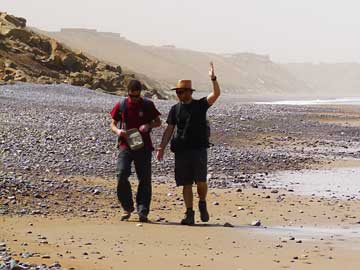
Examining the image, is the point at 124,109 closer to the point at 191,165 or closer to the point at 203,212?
the point at 191,165

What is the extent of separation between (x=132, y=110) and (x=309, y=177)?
665 centimetres

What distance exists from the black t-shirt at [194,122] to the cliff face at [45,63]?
36.5 m

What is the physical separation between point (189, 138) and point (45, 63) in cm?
4272

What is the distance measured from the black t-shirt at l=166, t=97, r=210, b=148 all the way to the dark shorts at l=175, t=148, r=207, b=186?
95 millimetres

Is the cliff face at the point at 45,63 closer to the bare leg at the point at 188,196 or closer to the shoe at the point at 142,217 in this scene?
the shoe at the point at 142,217

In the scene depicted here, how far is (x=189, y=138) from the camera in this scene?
9.23 m

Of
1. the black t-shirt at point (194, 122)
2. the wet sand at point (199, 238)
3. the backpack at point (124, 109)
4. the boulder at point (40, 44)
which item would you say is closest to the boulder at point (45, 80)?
the boulder at point (40, 44)

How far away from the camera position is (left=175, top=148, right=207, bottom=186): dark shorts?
9.25 m

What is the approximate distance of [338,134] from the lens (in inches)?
1100

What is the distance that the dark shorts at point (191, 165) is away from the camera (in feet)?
30.3

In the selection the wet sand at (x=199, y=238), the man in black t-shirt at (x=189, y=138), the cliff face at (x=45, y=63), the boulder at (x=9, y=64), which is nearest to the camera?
the wet sand at (x=199, y=238)

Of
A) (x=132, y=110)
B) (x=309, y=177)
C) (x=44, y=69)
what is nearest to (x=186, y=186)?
(x=132, y=110)

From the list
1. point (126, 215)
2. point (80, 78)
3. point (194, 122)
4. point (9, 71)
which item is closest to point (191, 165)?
point (194, 122)

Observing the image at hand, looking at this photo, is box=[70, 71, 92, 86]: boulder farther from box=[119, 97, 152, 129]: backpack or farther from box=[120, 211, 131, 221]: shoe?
box=[120, 211, 131, 221]: shoe
